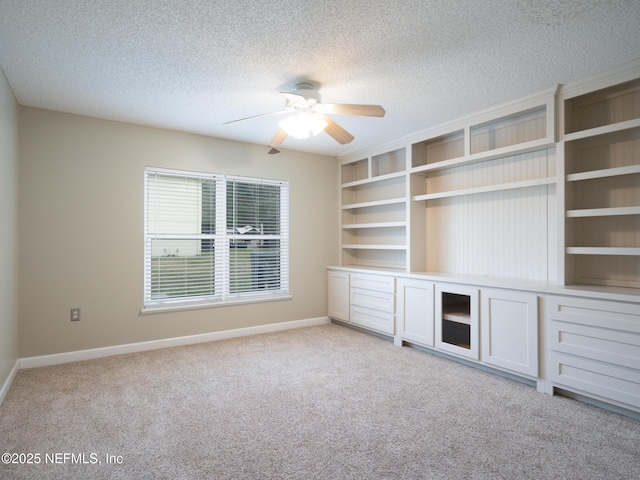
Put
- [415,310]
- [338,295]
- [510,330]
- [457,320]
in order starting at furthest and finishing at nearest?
[338,295] → [415,310] → [457,320] → [510,330]

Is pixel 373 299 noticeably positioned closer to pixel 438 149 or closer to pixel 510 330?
pixel 510 330

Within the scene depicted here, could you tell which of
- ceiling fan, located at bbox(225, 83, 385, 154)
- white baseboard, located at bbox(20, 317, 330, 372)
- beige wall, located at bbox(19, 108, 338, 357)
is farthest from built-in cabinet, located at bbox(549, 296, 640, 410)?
beige wall, located at bbox(19, 108, 338, 357)

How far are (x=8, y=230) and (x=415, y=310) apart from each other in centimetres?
378

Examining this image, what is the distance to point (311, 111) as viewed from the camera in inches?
112

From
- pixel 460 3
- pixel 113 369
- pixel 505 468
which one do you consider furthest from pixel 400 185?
pixel 113 369

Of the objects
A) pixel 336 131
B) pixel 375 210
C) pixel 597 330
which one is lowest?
pixel 597 330

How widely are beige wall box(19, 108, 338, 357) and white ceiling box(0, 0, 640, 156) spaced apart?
374mm

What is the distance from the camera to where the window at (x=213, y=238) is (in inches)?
159

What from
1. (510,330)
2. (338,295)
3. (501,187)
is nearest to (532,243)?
(501,187)

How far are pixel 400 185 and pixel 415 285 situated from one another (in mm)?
1475

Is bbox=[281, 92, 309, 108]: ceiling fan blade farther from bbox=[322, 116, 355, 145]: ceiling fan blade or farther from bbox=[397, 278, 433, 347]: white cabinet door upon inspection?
bbox=[397, 278, 433, 347]: white cabinet door

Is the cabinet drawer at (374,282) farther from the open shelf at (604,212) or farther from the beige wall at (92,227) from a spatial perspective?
the open shelf at (604,212)

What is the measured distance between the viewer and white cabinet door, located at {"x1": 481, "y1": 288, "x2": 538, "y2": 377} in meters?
2.86

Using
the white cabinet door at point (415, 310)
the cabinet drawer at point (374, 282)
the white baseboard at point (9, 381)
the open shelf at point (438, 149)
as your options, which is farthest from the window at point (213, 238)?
the open shelf at point (438, 149)
